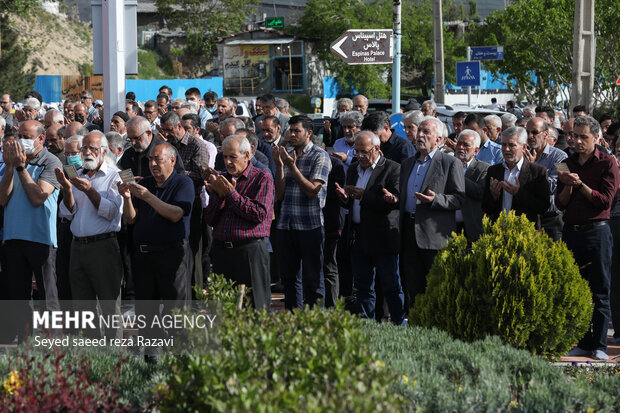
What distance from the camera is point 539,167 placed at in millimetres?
7762

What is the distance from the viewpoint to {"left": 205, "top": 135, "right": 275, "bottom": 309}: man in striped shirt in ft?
23.7

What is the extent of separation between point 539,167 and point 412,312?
203 centimetres

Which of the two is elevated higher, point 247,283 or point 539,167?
point 539,167

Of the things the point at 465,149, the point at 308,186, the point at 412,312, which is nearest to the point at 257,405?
the point at 412,312

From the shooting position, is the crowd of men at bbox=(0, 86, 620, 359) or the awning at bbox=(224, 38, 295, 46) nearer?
the crowd of men at bbox=(0, 86, 620, 359)

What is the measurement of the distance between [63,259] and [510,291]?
440cm

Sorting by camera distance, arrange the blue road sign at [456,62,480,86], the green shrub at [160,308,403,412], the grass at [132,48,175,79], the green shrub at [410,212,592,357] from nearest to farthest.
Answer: the green shrub at [160,308,403,412] < the green shrub at [410,212,592,357] < the blue road sign at [456,62,480,86] < the grass at [132,48,175,79]

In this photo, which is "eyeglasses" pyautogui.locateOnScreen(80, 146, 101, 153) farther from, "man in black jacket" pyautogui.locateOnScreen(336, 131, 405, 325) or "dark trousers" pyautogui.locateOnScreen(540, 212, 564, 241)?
"dark trousers" pyautogui.locateOnScreen(540, 212, 564, 241)

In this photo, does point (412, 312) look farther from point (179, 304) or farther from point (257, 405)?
point (257, 405)

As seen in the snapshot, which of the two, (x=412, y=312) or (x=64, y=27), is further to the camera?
(x=64, y=27)

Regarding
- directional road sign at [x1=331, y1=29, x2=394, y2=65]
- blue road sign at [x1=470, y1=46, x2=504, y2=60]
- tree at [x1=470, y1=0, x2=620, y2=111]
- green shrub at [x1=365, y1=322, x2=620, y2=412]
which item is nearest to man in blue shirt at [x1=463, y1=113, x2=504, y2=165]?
directional road sign at [x1=331, y1=29, x2=394, y2=65]

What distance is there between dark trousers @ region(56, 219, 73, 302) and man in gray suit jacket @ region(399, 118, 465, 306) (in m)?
3.24

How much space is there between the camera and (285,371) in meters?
3.75

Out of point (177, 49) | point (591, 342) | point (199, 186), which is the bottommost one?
point (591, 342)
